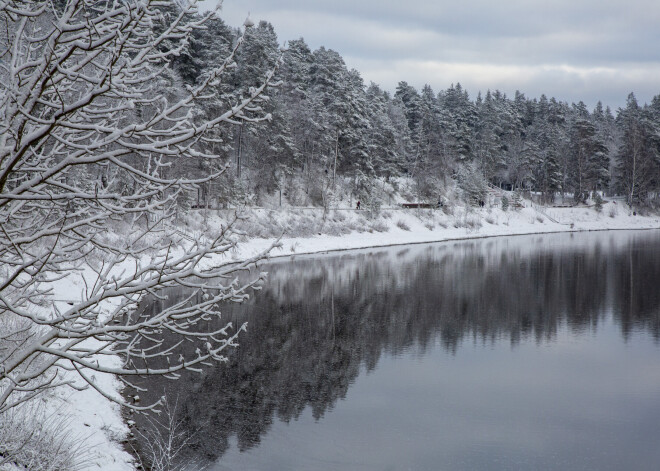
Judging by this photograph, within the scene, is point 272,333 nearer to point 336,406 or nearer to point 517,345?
point 336,406

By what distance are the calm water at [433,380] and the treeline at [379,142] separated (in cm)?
1730

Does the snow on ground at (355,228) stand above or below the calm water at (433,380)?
above

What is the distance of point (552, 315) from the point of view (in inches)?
826

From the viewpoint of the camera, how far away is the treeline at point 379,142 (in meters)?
46.1

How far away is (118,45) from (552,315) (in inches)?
794

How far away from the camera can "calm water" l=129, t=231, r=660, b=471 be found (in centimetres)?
989

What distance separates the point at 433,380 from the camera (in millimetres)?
13695

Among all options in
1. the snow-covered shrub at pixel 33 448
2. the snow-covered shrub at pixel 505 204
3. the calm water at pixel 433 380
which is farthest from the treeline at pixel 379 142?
the snow-covered shrub at pixel 33 448

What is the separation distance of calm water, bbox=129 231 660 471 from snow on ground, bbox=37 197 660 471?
142 cm

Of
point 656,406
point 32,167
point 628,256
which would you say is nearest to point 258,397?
point 656,406

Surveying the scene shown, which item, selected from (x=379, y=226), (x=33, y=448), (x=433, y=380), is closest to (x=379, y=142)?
(x=379, y=226)

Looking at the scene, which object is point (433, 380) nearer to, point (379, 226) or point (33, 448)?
point (33, 448)

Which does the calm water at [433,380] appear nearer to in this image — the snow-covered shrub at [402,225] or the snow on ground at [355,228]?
the snow on ground at [355,228]

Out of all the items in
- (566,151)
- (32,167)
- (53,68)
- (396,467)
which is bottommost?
(396,467)
